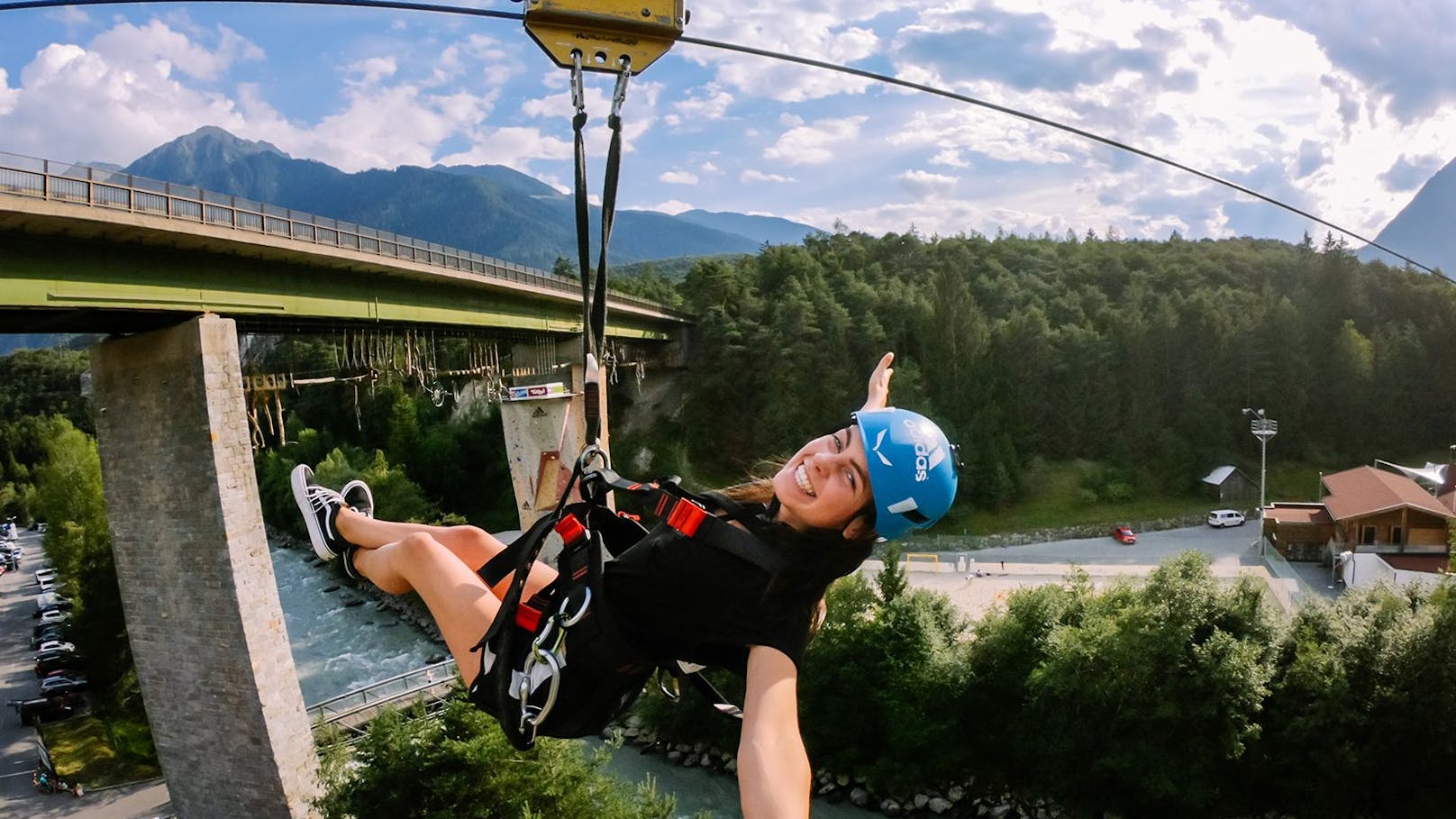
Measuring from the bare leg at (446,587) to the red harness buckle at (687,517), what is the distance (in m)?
0.72

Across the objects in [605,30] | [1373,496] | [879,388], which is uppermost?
[605,30]

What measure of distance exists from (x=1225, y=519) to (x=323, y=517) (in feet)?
95.0

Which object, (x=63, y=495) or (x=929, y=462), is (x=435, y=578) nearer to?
(x=929, y=462)

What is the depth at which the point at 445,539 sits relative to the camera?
3.18 meters

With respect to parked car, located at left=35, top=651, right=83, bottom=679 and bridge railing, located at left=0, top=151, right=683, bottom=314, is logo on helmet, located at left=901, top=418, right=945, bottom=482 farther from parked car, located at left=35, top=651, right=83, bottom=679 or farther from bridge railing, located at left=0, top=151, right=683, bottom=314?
parked car, located at left=35, top=651, right=83, bottom=679

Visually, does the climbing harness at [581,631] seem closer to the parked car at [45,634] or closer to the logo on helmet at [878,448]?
the logo on helmet at [878,448]

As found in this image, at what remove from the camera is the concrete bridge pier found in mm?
9062

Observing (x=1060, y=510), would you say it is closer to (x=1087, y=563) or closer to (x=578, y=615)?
(x=1087, y=563)

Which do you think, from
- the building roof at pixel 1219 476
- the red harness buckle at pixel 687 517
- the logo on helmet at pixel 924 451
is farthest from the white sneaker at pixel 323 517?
the building roof at pixel 1219 476

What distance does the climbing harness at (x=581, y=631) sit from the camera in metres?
2.36

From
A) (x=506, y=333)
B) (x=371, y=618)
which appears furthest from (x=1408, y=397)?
(x=371, y=618)

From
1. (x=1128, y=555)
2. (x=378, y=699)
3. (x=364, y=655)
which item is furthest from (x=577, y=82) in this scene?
(x=1128, y=555)

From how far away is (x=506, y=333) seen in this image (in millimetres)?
17578

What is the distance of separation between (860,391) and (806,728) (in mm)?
15399
